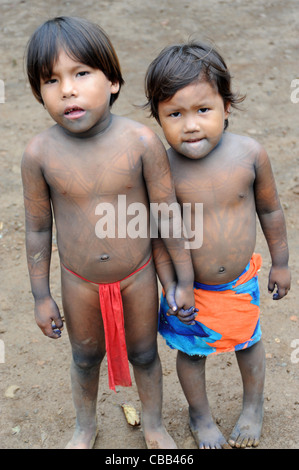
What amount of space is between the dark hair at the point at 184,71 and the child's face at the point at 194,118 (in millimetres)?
27

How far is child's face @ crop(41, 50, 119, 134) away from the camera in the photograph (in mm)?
2158

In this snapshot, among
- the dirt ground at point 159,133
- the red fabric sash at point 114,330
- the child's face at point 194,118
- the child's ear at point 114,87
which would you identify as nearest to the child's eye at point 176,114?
the child's face at point 194,118

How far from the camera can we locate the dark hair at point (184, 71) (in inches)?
89.1

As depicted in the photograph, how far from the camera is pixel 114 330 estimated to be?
252 centimetres

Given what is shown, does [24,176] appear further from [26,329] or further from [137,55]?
[137,55]

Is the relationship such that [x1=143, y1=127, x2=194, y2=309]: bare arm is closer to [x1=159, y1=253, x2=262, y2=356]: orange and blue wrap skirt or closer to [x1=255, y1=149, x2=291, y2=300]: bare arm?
[x1=159, y1=253, x2=262, y2=356]: orange and blue wrap skirt

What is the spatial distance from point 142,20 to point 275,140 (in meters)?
3.16

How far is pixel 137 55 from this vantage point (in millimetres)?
6898

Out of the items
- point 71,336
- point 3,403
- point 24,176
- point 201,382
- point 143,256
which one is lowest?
point 3,403

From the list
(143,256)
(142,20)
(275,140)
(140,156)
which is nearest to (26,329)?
(143,256)

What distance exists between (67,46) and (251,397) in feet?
5.88

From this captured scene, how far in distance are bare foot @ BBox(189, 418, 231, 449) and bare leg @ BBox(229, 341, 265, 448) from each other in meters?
0.07

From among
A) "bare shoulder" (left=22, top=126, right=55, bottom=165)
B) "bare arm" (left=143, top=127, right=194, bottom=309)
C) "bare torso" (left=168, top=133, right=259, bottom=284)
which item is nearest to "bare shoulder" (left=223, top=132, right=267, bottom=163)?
"bare torso" (left=168, top=133, right=259, bottom=284)

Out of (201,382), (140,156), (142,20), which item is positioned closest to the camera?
(140,156)
